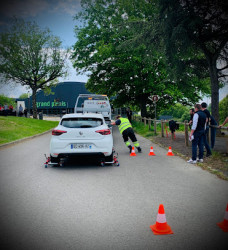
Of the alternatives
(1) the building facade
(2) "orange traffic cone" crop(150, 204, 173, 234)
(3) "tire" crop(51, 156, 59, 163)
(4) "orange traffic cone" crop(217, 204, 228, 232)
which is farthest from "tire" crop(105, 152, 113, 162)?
(1) the building facade

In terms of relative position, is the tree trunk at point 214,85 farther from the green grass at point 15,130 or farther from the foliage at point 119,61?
Answer: the green grass at point 15,130

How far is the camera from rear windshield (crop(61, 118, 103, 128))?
829cm

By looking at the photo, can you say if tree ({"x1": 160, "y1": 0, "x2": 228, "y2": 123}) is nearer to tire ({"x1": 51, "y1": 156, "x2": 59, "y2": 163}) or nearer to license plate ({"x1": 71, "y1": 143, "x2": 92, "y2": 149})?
license plate ({"x1": 71, "y1": 143, "x2": 92, "y2": 149})

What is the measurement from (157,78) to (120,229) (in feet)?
78.0

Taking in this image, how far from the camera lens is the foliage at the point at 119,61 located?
82.6 feet

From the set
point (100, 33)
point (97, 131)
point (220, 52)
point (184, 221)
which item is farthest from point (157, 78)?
point (184, 221)

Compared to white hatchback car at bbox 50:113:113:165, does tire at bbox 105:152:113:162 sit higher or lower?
lower

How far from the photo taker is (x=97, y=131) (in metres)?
8.20

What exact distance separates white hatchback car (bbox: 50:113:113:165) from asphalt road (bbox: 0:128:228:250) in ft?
1.56

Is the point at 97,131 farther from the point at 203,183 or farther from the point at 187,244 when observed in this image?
the point at 187,244

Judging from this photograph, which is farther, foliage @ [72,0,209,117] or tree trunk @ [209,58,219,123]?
foliage @ [72,0,209,117]

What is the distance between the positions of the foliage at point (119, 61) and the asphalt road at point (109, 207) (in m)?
17.6

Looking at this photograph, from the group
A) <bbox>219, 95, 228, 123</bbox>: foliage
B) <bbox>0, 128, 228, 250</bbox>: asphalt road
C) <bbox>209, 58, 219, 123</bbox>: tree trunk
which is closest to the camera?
<bbox>0, 128, 228, 250</bbox>: asphalt road

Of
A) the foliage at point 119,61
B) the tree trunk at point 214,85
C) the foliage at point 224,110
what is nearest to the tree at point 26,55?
the foliage at point 119,61
